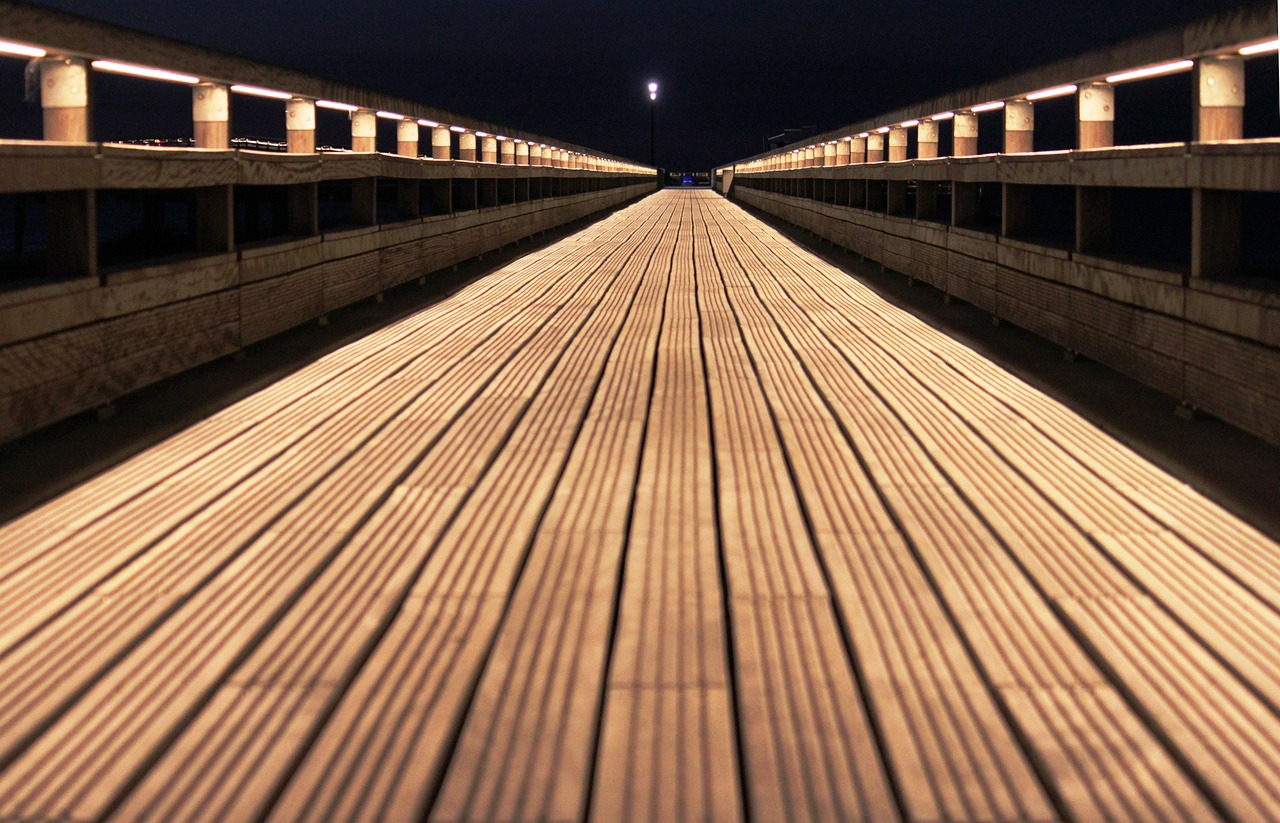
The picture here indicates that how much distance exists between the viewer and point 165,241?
1174cm

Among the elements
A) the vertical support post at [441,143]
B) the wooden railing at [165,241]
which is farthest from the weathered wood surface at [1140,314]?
the vertical support post at [441,143]

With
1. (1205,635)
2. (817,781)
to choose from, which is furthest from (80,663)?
(1205,635)

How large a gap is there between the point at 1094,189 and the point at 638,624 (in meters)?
5.76

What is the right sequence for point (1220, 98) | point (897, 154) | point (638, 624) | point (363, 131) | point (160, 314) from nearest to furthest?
point (638, 624) → point (1220, 98) → point (160, 314) → point (363, 131) → point (897, 154)

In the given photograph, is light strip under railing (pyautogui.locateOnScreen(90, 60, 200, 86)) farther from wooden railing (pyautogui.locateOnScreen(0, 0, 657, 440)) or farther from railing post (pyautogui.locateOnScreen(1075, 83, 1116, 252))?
railing post (pyautogui.locateOnScreen(1075, 83, 1116, 252))

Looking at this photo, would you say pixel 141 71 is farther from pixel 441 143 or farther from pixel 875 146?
pixel 875 146

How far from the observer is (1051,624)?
329cm

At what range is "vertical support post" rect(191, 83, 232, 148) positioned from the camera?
8.00 m

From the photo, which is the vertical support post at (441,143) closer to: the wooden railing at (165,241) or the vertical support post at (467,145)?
the vertical support post at (467,145)

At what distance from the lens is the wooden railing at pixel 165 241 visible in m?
5.43

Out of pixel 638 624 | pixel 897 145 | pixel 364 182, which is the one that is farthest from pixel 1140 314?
pixel 897 145

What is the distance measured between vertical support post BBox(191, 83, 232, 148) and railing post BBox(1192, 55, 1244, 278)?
6176 millimetres

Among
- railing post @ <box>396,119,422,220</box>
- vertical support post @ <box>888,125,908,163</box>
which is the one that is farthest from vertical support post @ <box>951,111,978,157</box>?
railing post @ <box>396,119,422,220</box>

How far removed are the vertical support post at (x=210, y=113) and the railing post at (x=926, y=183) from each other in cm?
A: 798
